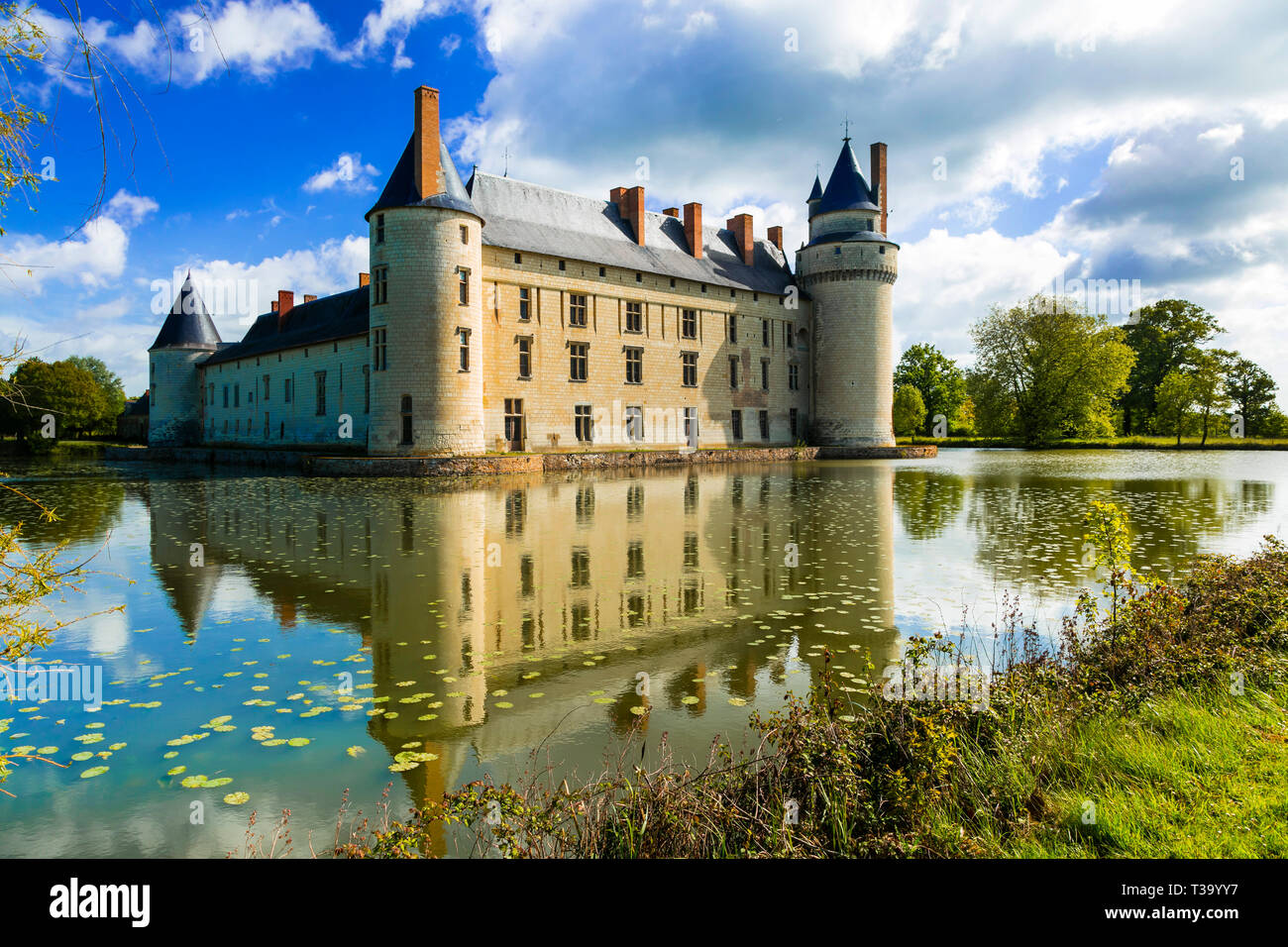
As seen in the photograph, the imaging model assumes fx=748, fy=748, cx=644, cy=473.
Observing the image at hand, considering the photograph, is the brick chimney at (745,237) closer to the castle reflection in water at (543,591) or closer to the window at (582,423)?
the window at (582,423)

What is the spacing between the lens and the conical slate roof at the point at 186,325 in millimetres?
50625

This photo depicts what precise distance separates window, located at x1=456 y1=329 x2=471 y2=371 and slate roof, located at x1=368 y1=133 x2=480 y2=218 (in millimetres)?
4606

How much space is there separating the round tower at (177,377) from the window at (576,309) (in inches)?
1195

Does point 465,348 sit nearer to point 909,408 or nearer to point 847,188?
point 847,188

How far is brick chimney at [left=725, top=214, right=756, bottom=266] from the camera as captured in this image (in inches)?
1761

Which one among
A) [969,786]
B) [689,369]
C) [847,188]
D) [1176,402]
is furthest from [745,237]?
[969,786]

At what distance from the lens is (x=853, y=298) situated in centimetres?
4325

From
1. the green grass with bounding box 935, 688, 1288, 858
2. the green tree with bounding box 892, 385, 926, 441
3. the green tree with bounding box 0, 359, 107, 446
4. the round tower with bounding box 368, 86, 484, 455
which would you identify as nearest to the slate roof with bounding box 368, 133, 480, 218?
the round tower with bounding box 368, 86, 484, 455

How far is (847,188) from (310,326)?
31.1 meters

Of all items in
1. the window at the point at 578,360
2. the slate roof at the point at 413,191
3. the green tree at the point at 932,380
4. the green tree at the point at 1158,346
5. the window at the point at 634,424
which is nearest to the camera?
the slate roof at the point at 413,191

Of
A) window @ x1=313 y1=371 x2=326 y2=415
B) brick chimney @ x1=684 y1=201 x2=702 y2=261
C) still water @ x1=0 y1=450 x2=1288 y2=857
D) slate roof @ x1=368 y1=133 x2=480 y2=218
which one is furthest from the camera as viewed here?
brick chimney @ x1=684 y1=201 x2=702 y2=261

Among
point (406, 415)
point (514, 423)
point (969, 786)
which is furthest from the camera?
point (514, 423)

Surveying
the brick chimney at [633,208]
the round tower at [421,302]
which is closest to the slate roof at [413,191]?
the round tower at [421,302]

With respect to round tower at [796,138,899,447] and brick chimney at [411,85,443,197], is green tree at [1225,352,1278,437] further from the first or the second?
brick chimney at [411,85,443,197]
